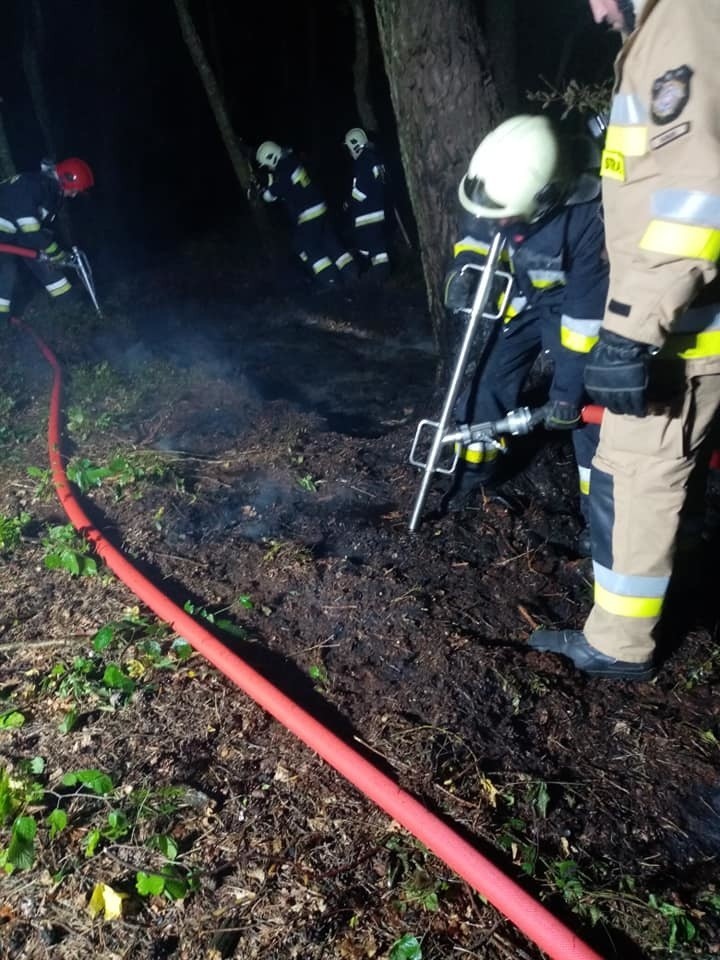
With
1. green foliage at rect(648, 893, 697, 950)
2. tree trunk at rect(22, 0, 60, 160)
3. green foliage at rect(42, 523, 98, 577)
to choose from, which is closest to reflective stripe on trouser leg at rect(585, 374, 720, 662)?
green foliage at rect(648, 893, 697, 950)

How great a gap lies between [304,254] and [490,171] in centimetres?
559

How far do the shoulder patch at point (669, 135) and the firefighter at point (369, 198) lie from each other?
6.21m

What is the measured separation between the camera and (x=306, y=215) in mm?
7906

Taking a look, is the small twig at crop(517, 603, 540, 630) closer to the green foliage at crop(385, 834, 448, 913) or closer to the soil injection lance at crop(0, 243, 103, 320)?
the green foliage at crop(385, 834, 448, 913)

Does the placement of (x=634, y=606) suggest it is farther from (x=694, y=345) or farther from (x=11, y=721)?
(x=11, y=721)

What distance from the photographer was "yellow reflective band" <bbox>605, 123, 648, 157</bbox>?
81.1 inches

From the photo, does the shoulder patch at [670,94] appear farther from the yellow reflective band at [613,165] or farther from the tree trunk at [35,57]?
the tree trunk at [35,57]

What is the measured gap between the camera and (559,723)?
8.05ft

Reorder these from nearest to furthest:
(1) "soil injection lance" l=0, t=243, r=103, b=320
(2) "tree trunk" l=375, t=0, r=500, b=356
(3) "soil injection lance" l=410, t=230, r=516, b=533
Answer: (3) "soil injection lance" l=410, t=230, r=516, b=533
(2) "tree trunk" l=375, t=0, r=500, b=356
(1) "soil injection lance" l=0, t=243, r=103, b=320

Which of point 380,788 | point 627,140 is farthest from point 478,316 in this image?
point 380,788

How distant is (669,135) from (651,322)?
515 mm

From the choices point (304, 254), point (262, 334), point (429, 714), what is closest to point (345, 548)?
point (429, 714)

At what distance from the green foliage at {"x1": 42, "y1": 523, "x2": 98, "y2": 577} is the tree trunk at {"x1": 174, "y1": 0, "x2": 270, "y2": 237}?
6.23 m

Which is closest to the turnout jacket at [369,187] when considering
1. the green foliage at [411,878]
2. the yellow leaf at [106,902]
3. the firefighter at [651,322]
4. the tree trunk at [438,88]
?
the tree trunk at [438,88]
